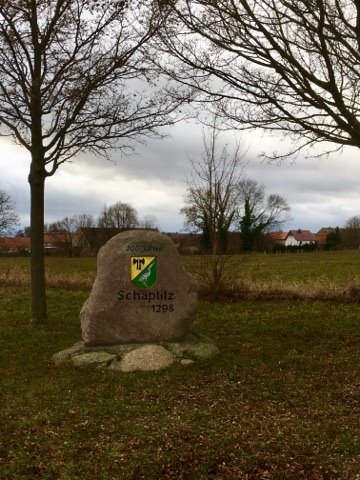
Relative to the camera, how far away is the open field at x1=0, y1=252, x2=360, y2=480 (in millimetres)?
4062

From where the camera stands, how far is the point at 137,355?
23.5 feet

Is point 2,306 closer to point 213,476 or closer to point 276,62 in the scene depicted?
point 276,62

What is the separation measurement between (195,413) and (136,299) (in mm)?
2772

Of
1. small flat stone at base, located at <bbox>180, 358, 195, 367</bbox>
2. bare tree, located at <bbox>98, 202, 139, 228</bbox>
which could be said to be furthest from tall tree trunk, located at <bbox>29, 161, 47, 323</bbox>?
bare tree, located at <bbox>98, 202, 139, 228</bbox>

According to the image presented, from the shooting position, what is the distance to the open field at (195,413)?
406 centimetres

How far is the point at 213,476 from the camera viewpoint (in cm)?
391

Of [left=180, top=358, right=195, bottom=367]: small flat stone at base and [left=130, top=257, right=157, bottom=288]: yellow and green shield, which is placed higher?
[left=130, top=257, right=157, bottom=288]: yellow and green shield

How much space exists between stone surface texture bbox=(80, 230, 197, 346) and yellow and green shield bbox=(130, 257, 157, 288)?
0.05 meters

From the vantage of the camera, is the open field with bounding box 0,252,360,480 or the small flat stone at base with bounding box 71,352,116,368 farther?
the small flat stone at base with bounding box 71,352,116,368

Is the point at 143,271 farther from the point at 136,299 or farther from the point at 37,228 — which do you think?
the point at 37,228

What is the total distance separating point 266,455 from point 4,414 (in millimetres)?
2643

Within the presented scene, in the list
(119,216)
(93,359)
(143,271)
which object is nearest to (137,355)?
(93,359)

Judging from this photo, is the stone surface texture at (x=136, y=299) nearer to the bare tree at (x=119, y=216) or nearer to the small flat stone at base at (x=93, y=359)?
the small flat stone at base at (x=93, y=359)

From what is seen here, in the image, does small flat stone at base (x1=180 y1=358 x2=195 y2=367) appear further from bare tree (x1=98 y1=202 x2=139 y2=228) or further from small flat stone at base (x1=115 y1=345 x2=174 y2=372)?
bare tree (x1=98 y1=202 x2=139 y2=228)
